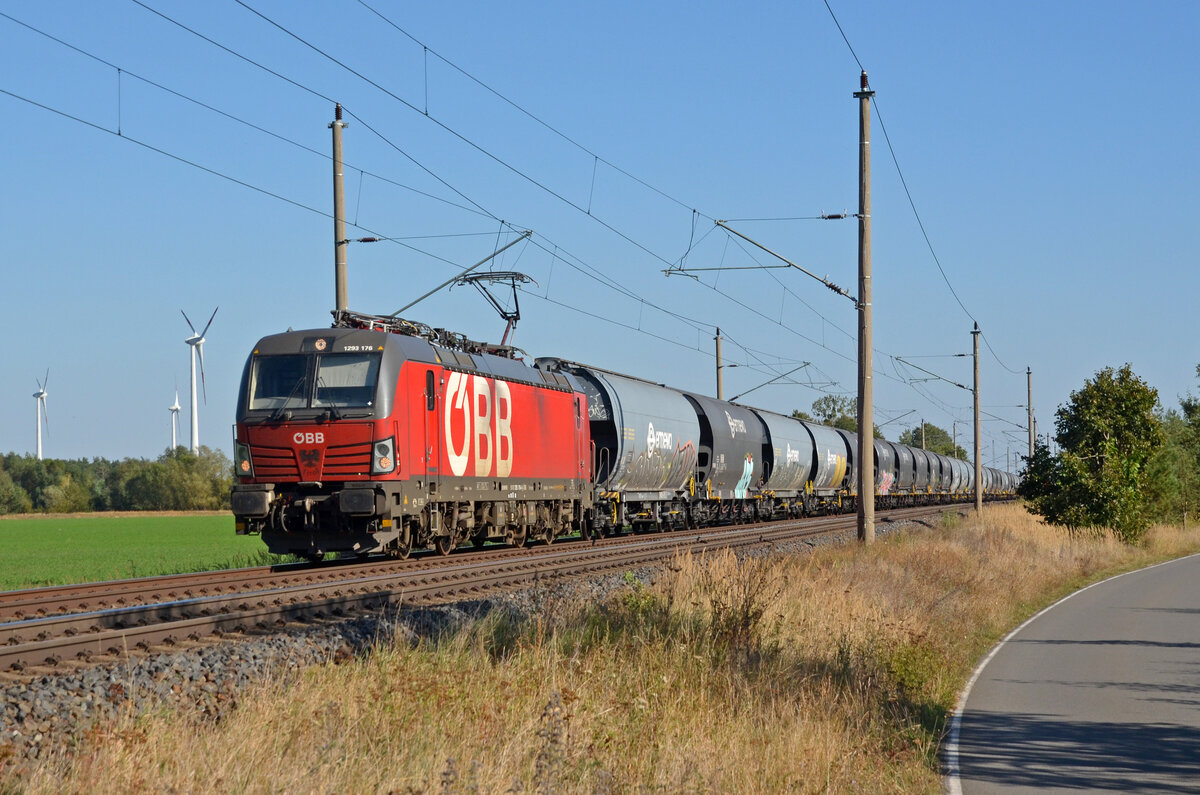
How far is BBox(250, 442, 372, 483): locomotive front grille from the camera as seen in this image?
19109mm

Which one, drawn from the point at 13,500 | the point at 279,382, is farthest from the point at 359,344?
the point at 13,500

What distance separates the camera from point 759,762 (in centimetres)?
843

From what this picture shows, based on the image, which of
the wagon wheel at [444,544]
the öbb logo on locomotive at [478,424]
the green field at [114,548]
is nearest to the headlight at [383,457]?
the öbb logo on locomotive at [478,424]

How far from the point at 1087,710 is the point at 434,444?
11812 millimetres

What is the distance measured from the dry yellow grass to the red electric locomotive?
545cm

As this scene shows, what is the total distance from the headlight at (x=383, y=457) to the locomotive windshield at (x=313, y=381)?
670mm

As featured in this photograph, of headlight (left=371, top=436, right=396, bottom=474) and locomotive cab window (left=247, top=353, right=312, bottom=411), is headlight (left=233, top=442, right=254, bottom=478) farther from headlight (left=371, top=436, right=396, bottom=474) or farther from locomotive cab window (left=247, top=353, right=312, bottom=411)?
headlight (left=371, top=436, right=396, bottom=474)

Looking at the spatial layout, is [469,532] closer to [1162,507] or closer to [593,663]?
[593,663]

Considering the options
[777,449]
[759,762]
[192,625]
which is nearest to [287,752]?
[759,762]

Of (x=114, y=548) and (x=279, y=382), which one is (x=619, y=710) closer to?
(x=279, y=382)

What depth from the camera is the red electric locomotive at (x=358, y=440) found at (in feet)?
62.8

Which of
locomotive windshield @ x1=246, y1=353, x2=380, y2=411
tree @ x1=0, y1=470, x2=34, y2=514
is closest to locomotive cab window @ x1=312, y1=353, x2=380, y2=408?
locomotive windshield @ x1=246, y1=353, x2=380, y2=411

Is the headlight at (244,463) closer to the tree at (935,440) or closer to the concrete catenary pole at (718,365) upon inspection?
the concrete catenary pole at (718,365)

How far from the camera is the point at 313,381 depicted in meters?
19.7
